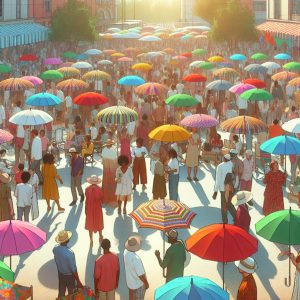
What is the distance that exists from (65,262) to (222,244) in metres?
2.26

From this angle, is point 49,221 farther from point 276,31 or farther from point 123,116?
point 276,31

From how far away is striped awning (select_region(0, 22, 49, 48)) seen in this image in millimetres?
39844

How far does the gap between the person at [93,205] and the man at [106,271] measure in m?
2.88

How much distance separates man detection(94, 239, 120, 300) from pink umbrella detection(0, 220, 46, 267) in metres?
0.84

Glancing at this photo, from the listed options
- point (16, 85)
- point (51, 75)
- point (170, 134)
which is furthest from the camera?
point (51, 75)

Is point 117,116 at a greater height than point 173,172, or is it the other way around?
point 117,116

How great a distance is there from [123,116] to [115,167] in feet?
7.74

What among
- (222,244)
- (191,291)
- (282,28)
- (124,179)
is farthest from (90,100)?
(282,28)

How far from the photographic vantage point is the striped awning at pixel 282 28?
4375 cm

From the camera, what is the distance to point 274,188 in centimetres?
1098

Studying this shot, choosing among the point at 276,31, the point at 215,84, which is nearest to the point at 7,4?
the point at 276,31

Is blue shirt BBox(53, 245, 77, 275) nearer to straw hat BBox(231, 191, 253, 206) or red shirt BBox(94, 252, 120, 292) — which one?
red shirt BBox(94, 252, 120, 292)

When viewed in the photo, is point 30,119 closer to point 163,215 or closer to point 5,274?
point 163,215

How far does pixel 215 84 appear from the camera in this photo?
19.8 metres
